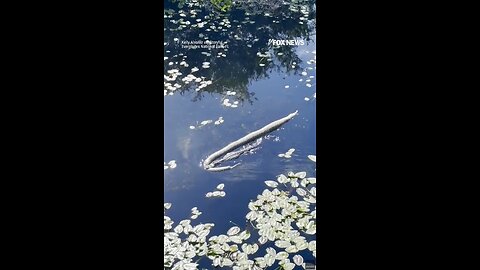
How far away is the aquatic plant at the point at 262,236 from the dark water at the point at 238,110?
0.17 ft

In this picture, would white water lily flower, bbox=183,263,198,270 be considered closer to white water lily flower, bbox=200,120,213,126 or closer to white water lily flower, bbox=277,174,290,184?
white water lily flower, bbox=277,174,290,184

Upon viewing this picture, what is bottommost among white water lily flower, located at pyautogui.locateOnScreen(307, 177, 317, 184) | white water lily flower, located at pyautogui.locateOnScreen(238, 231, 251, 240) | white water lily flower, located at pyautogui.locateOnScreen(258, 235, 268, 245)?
white water lily flower, located at pyautogui.locateOnScreen(258, 235, 268, 245)

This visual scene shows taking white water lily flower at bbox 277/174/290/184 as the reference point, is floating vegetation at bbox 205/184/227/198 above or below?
below

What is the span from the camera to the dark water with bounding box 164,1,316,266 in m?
2.66

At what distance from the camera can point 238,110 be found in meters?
2.72

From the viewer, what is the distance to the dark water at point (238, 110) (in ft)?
8.72

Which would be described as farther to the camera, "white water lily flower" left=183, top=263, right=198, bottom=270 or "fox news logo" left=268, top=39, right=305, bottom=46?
"fox news logo" left=268, top=39, right=305, bottom=46

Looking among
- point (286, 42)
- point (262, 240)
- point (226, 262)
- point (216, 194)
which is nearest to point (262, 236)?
point (262, 240)

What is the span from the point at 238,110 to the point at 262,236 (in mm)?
746

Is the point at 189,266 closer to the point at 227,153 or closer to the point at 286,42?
the point at 227,153

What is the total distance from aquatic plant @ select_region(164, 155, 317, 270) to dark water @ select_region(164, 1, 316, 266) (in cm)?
5

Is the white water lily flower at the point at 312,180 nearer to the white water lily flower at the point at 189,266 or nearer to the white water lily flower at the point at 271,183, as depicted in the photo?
the white water lily flower at the point at 271,183

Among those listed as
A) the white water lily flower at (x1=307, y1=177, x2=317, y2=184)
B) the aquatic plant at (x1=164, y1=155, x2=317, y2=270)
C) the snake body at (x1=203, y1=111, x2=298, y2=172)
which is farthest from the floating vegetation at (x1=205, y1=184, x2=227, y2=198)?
the white water lily flower at (x1=307, y1=177, x2=317, y2=184)
